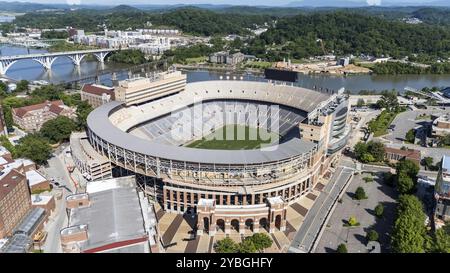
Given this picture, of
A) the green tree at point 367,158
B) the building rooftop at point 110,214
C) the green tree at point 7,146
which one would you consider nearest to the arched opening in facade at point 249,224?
the building rooftop at point 110,214

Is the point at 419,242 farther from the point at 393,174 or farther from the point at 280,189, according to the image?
the point at 393,174

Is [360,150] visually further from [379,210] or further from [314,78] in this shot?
[314,78]

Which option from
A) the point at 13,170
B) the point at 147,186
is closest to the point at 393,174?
the point at 147,186

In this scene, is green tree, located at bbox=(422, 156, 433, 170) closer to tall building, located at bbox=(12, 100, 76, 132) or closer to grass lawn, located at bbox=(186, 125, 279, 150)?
grass lawn, located at bbox=(186, 125, 279, 150)

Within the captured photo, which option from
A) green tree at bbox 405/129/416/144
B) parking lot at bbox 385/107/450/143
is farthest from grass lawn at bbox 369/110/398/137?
green tree at bbox 405/129/416/144

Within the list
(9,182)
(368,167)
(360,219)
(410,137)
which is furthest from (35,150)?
(410,137)

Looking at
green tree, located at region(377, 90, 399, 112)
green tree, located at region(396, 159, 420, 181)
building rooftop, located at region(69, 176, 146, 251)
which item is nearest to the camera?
building rooftop, located at region(69, 176, 146, 251)
